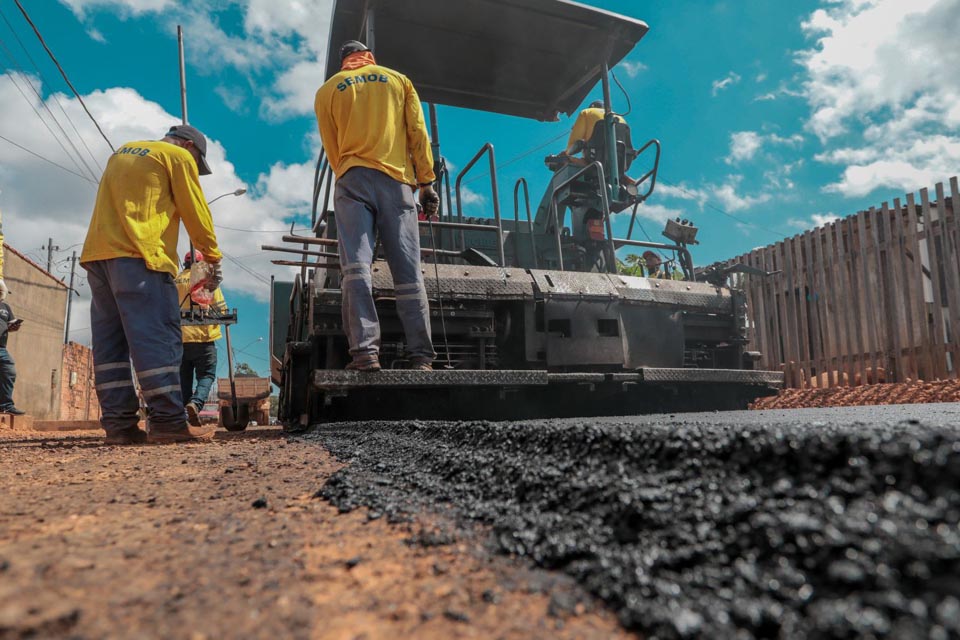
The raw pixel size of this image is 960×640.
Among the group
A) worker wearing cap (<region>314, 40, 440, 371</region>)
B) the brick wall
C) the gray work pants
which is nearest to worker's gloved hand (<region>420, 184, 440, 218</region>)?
worker wearing cap (<region>314, 40, 440, 371</region>)

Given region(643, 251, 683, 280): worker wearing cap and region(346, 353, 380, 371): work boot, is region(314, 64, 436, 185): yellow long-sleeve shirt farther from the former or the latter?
region(643, 251, 683, 280): worker wearing cap

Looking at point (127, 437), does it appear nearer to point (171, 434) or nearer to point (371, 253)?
point (171, 434)

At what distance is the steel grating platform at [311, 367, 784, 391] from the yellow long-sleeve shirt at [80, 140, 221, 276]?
1321 mm

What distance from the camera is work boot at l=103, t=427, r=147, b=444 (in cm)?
379

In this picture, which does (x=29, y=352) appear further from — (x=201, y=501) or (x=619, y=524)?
(x=619, y=524)

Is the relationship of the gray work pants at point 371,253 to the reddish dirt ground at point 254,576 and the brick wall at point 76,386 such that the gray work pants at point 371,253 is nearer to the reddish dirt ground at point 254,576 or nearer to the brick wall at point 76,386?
the reddish dirt ground at point 254,576

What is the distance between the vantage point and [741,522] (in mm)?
1034

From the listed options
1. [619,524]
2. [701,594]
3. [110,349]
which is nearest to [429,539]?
[619,524]

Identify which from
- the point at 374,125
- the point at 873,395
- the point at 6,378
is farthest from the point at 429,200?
the point at 6,378

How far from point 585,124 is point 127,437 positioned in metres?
5.06

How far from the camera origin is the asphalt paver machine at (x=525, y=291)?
12.5 feet

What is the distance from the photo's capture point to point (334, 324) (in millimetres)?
3838

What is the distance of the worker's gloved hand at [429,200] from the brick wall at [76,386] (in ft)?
56.9

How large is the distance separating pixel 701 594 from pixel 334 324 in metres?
3.23
